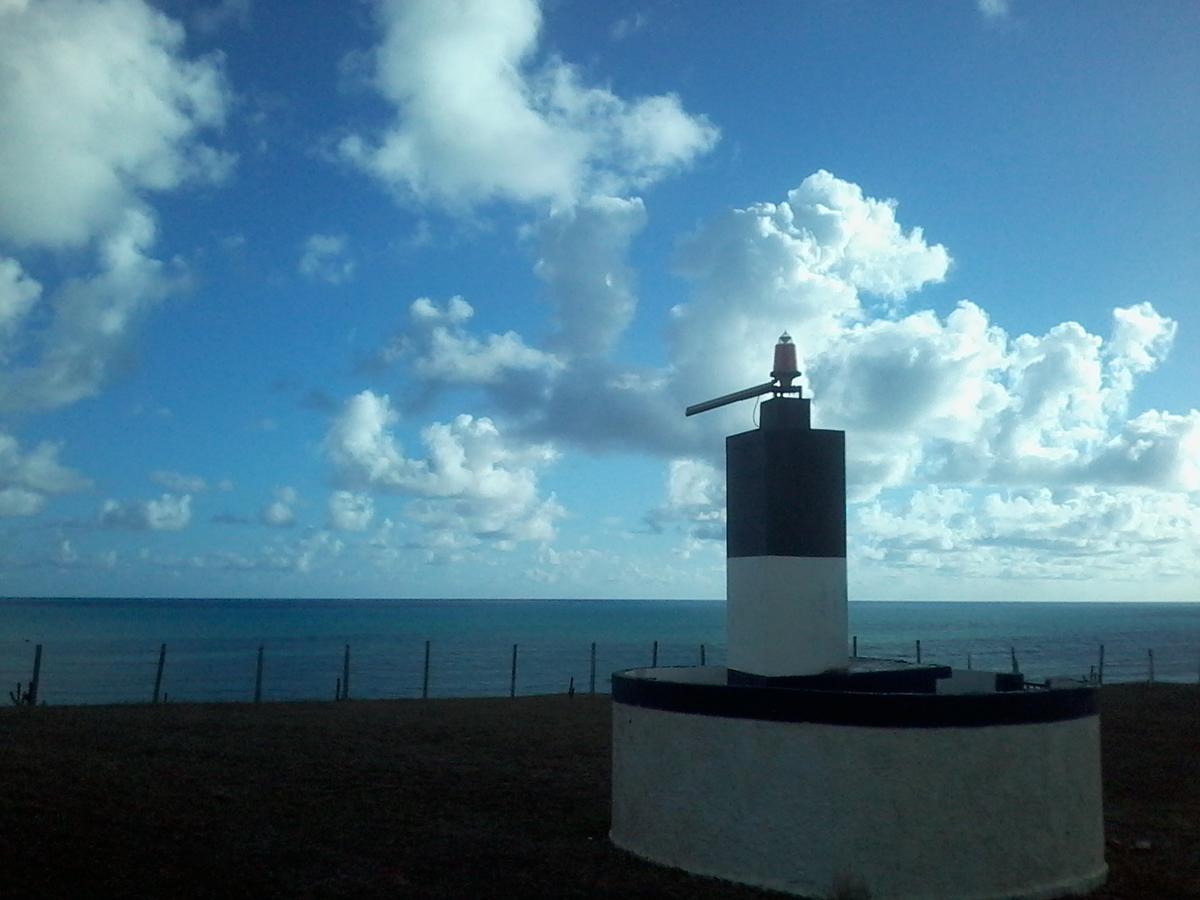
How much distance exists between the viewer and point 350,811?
12.2 meters

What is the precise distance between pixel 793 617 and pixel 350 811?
5706 millimetres

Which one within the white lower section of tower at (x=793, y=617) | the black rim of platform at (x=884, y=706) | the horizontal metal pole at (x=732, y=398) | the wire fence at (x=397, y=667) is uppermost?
the horizontal metal pole at (x=732, y=398)

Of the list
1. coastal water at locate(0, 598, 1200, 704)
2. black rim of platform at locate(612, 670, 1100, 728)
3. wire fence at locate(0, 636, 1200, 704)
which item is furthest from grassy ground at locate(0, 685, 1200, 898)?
coastal water at locate(0, 598, 1200, 704)

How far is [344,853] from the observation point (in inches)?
399

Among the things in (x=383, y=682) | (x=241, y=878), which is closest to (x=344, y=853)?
(x=241, y=878)

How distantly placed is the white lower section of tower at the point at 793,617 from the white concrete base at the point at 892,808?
127 cm

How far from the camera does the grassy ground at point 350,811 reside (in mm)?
9078

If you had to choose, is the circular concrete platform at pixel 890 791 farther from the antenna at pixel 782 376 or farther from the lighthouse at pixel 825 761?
the antenna at pixel 782 376

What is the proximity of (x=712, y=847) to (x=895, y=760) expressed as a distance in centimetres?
187

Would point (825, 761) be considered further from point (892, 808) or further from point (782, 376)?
point (782, 376)

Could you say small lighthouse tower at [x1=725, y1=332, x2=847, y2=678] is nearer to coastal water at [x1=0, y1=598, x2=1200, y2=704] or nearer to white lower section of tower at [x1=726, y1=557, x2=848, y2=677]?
white lower section of tower at [x1=726, y1=557, x2=848, y2=677]

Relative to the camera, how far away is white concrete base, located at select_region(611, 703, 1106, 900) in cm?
870

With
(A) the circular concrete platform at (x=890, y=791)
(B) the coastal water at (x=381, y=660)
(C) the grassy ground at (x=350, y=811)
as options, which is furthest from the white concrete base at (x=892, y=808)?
(B) the coastal water at (x=381, y=660)

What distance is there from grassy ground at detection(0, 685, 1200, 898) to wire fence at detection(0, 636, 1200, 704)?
43.8 ft
